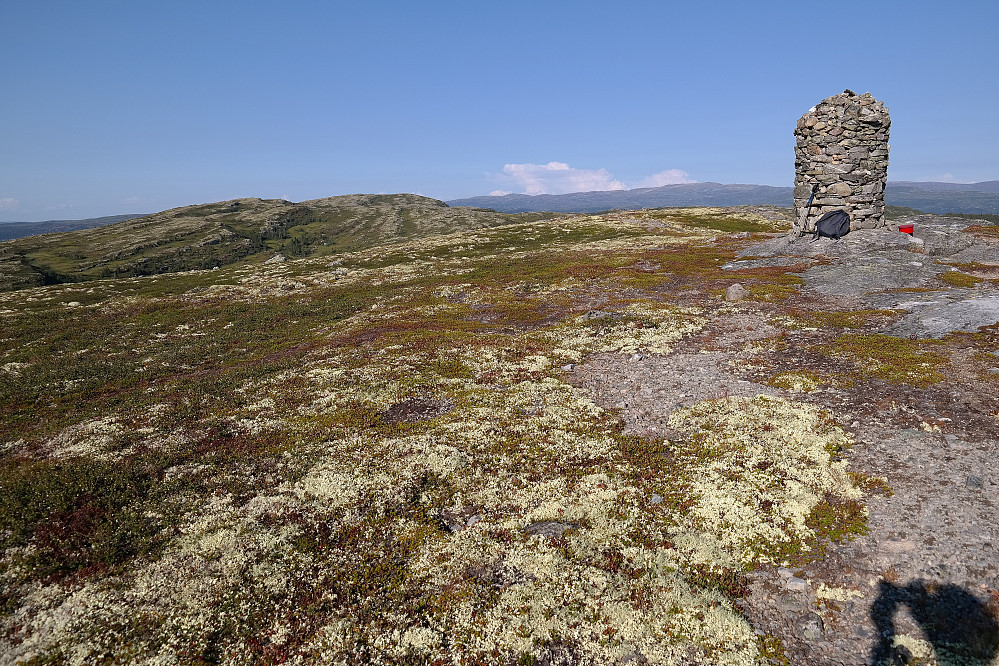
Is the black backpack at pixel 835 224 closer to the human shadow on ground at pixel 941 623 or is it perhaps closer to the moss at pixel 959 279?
the moss at pixel 959 279

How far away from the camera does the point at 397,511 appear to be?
1638cm

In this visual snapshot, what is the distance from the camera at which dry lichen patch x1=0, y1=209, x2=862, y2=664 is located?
1152 centimetres

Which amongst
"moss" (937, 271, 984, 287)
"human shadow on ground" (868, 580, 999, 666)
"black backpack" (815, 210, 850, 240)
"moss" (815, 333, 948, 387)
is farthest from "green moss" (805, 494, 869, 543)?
"black backpack" (815, 210, 850, 240)

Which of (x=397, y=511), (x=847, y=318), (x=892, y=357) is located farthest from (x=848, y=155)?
(x=397, y=511)

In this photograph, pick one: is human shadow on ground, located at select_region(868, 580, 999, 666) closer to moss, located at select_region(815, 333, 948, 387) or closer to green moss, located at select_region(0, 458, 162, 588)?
moss, located at select_region(815, 333, 948, 387)

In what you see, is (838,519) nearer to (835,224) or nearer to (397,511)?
(397,511)

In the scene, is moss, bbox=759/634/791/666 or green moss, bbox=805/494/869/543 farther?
green moss, bbox=805/494/869/543

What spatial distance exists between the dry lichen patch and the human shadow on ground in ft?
7.00

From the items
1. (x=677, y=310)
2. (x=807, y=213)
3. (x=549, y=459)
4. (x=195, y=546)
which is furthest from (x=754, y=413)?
(x=807, y=213)

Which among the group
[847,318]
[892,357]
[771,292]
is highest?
[771,292]

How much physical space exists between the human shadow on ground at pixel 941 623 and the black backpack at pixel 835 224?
57801 mm

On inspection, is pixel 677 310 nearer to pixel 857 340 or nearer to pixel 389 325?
pixel 857 340

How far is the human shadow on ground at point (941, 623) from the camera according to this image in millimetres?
9422

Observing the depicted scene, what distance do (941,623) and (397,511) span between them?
1498 centimetres
